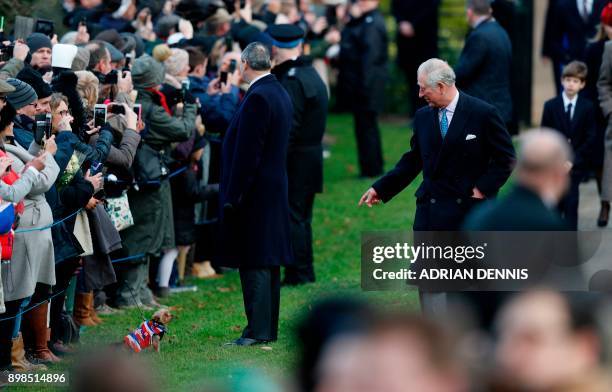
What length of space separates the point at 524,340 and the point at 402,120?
1888 cm

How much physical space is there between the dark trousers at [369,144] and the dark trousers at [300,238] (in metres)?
5.07

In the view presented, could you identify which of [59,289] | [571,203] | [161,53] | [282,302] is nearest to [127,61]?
[161,53]

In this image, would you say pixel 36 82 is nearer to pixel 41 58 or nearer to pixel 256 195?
pixel 41 58

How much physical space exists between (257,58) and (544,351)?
5749 mm

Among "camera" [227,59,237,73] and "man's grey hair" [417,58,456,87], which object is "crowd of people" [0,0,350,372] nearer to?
"camera" [227,59,237,73]

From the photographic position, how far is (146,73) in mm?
11719

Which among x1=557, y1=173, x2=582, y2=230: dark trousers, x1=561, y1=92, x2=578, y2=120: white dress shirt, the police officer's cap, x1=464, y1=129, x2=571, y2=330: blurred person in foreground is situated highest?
the police officer's cap

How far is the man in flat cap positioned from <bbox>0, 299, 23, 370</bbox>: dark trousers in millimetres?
3969

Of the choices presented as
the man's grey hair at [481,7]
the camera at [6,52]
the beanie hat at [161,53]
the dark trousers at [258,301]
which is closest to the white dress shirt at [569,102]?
the man's grey hair at [481,7]

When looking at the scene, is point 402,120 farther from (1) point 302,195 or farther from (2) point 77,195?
(2) point 77,195

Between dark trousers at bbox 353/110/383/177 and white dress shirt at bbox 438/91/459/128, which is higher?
white dress shirt at bbox 438/91/459/128

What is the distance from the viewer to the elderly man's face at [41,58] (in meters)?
11.4

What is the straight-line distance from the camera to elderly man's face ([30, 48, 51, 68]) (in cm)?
1141

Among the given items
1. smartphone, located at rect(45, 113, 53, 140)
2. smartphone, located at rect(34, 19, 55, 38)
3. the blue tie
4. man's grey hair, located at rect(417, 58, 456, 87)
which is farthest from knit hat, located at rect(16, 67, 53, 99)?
the blue tie
